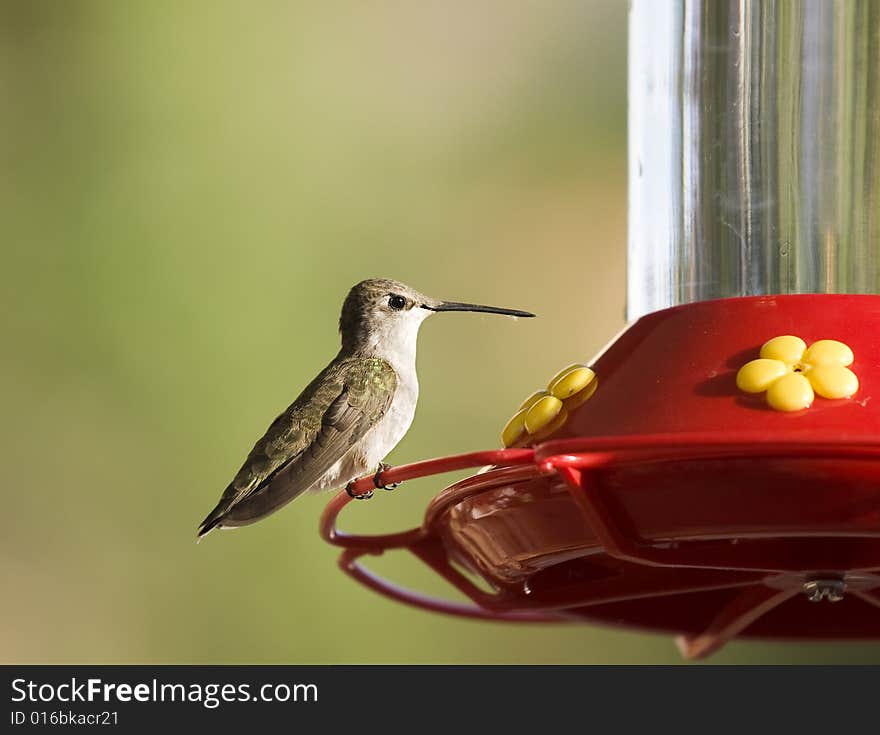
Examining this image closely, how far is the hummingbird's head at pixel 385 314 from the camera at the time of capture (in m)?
4.58

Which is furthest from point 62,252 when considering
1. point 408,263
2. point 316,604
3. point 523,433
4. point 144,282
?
point 523,433

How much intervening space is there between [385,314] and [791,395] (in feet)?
7.42

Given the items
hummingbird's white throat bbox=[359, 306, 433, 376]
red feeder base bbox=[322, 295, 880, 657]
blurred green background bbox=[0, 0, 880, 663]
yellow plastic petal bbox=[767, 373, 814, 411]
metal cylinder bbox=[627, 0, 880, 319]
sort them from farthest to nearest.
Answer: blurred green background bbox=[0, 0, 880, 663]
hummingbird's white throat bbox=[359, 306, 433, 376]
metal cylinder bbox=[627, 0, 880, 319]
yellow plastic petal bbox=[767, 373, 814, 411]
red feeder base bbox=[322, 295, 880, 657]

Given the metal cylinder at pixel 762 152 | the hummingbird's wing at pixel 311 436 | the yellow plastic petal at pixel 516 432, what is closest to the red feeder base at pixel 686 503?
the yellow plastic petal at pixel 516 432

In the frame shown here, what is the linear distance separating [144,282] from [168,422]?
2.35 feet

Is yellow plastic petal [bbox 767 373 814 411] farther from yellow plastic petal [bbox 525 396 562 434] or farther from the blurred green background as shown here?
the blurred green background

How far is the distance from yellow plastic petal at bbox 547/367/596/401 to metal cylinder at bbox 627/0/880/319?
0.48 meters

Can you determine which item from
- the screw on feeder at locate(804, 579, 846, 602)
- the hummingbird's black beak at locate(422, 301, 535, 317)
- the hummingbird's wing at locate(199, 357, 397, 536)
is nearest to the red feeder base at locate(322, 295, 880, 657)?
the screw on feeder at locate(804, 579, 846, 602)

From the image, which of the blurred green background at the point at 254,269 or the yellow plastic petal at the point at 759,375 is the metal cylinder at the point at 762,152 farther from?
the blurred green background at the point at 254,269

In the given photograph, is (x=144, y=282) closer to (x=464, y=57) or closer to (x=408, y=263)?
(x=408, y=263)

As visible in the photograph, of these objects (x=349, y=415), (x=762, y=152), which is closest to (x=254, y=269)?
(x=349, y=415)

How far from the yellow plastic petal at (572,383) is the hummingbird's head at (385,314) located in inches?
63.5

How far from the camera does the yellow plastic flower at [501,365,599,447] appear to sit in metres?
2.87

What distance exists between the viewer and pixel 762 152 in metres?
3.28
